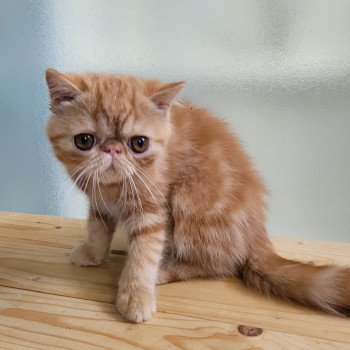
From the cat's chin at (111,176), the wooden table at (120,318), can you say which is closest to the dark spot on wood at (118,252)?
the wooden table at (120,318)

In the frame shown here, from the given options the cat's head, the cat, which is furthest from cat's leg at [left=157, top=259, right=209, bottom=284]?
the cat's head

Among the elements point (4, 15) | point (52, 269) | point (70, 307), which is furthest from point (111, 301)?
point (4, 15)

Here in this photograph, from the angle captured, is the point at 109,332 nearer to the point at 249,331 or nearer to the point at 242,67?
the point at 249,331

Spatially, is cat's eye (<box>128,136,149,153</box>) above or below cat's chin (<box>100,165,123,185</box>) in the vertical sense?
above

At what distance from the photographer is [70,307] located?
86 centimetres

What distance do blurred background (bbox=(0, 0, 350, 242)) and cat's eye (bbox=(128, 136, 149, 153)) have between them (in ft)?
1.82

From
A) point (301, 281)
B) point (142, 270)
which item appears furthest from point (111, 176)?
point (301, 281)

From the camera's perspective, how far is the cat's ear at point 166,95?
911 millimetres

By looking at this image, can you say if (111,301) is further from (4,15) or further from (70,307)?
(4,15)

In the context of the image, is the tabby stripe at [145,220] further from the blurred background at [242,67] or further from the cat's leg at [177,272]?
the blurred background at [242,67]

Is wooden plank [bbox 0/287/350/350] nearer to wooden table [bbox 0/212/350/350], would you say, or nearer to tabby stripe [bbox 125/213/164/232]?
wooden table [bbox 0/212/350/350]

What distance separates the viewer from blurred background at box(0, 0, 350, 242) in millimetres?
1363

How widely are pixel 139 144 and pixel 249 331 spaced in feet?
1.37

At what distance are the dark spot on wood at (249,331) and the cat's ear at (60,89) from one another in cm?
56
